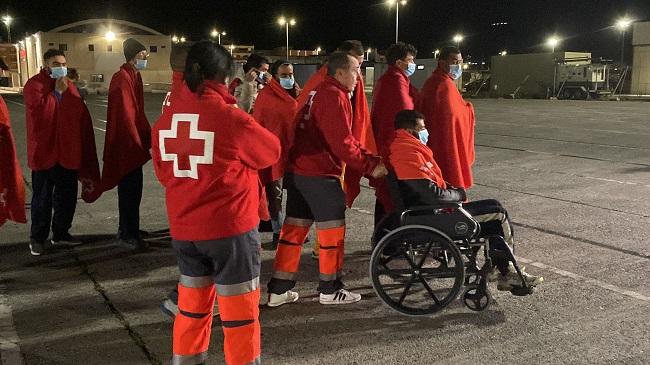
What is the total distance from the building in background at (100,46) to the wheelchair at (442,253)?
178ft

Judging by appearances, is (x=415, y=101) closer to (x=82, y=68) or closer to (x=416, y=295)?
(x=416, y=295)

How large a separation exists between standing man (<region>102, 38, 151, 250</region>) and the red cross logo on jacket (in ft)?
9.85

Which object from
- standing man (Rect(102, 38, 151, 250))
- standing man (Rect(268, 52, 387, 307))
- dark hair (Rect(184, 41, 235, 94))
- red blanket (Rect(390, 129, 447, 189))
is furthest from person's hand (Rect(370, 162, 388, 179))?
standing man (Rect(102, 38, 151, 250))

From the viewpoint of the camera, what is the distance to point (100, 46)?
61.0 m

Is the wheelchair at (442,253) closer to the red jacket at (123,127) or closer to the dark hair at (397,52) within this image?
the dark hair at (397,52)

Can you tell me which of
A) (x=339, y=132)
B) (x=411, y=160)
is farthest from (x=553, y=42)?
(x=339, y=132)

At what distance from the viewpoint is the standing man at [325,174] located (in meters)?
4.25

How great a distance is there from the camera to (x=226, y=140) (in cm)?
280

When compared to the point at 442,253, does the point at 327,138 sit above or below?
above

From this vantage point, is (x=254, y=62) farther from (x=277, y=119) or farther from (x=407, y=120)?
(x=407, y=120)

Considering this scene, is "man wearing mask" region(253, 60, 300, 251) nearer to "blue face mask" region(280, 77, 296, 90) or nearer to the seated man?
"blue face mask" region(280, 77, 296, 90)

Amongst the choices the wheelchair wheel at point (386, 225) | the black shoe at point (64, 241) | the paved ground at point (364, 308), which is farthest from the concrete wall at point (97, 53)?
the wheelchair wheel at point (386, 225)

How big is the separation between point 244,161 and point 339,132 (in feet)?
4.65

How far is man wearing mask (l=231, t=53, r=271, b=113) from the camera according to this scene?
6.70 m
